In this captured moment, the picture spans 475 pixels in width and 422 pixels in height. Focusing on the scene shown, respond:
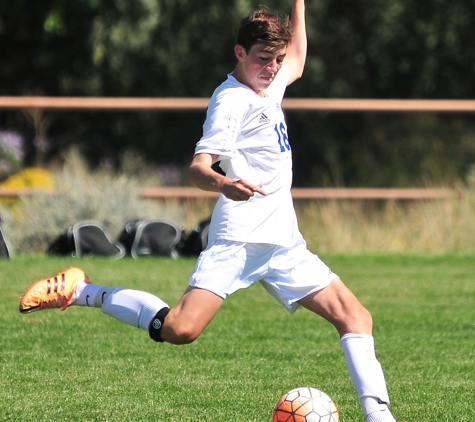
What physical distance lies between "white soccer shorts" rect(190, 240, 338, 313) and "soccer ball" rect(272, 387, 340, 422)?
1.38 feet

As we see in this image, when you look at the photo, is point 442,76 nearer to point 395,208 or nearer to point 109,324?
point 395,208

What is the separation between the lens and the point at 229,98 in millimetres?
4324

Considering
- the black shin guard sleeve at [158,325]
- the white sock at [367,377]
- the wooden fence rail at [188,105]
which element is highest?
the black shin guard sleeve at [158,325]

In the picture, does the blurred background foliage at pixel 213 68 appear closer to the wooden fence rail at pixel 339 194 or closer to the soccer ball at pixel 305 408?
the wooden fence rail at pixel 339 194

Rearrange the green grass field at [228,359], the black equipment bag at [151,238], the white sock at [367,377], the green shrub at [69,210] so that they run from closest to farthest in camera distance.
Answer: the white sock at [367,377] < the green grass field at [228,359] < the black equipment bag at [151,238] < the green shrub at [69,210]

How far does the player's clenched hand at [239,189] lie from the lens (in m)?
3.89

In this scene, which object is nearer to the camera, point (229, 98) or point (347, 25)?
point (229, 98)

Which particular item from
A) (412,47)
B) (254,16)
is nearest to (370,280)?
(254,16)

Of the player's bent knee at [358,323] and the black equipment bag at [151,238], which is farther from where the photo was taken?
the black equipment bag at [151,238]

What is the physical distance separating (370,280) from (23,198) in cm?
423

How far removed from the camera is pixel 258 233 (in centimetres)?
437

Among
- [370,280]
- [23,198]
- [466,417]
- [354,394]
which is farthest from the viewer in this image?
[23,198]

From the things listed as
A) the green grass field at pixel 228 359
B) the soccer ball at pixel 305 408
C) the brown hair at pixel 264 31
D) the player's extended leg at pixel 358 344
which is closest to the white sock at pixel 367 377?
the player's extended leg at pixel 358 344

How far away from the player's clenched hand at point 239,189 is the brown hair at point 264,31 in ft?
2.59
